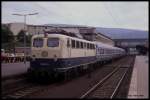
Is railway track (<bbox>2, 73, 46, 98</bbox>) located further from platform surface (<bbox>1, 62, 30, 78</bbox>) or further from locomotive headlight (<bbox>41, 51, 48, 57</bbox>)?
locomotive headlight (<bbox>41, 51, 48, 57</bbox>)

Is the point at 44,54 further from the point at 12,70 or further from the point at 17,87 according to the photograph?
the point at 12,70

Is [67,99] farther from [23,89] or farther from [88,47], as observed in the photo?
[88,47]

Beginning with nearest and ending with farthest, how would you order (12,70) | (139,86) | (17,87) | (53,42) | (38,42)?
(17,87), (139,86), (53,42), (38,42), (12,70)

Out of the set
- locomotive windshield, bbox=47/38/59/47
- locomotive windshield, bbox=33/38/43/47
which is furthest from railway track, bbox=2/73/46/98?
locomotive windshield, bbox=47/38/59/47

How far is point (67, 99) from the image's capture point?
1622 cm

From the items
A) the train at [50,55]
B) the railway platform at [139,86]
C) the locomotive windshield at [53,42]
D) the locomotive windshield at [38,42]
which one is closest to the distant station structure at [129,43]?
the railway platform at [139,86]

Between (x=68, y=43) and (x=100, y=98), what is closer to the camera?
(x=100, y=98)

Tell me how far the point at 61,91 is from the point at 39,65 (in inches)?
142

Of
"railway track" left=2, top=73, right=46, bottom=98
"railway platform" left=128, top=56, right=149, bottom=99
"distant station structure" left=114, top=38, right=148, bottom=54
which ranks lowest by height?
"railway platform" left=128, top=56, right=149, bottom=99

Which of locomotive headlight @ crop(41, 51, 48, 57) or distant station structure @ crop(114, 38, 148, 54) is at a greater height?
distant station structure @ crop(114, 38, 148, 54)

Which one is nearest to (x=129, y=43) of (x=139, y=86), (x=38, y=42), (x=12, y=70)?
(x=12, y=70)

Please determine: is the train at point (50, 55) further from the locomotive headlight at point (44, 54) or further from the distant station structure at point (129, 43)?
the distant station structure at point (129, 43)

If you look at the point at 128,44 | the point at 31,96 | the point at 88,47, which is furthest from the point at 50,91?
the point at 128,44

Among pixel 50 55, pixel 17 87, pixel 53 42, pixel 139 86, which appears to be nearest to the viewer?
pixel 17 87
